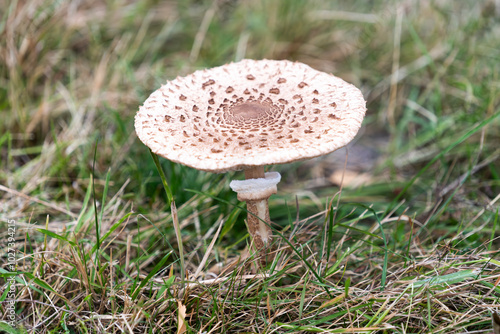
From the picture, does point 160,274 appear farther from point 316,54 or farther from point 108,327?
point 316,54

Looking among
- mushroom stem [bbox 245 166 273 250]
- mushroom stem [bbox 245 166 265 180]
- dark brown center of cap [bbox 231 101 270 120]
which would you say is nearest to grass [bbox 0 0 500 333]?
mushroom stem [bbox 245 166 273 250]

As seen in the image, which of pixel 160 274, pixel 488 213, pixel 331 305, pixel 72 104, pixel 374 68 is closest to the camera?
pixel 331 305

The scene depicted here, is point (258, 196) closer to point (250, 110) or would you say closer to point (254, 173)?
point (254, 173)

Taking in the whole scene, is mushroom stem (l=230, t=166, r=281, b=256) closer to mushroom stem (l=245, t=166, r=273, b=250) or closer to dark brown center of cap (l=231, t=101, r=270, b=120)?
mushroom stem (l=245, t=166, r=273, b=250)

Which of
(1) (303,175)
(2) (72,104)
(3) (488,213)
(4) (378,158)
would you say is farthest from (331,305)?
(2) (72,104)

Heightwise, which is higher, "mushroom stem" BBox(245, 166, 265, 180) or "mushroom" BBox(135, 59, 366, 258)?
"mushroom" BBox(135, 59, 366, 258)

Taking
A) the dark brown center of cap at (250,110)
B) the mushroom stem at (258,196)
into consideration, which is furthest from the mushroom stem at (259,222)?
the dark brown center of cap at (250,110)
